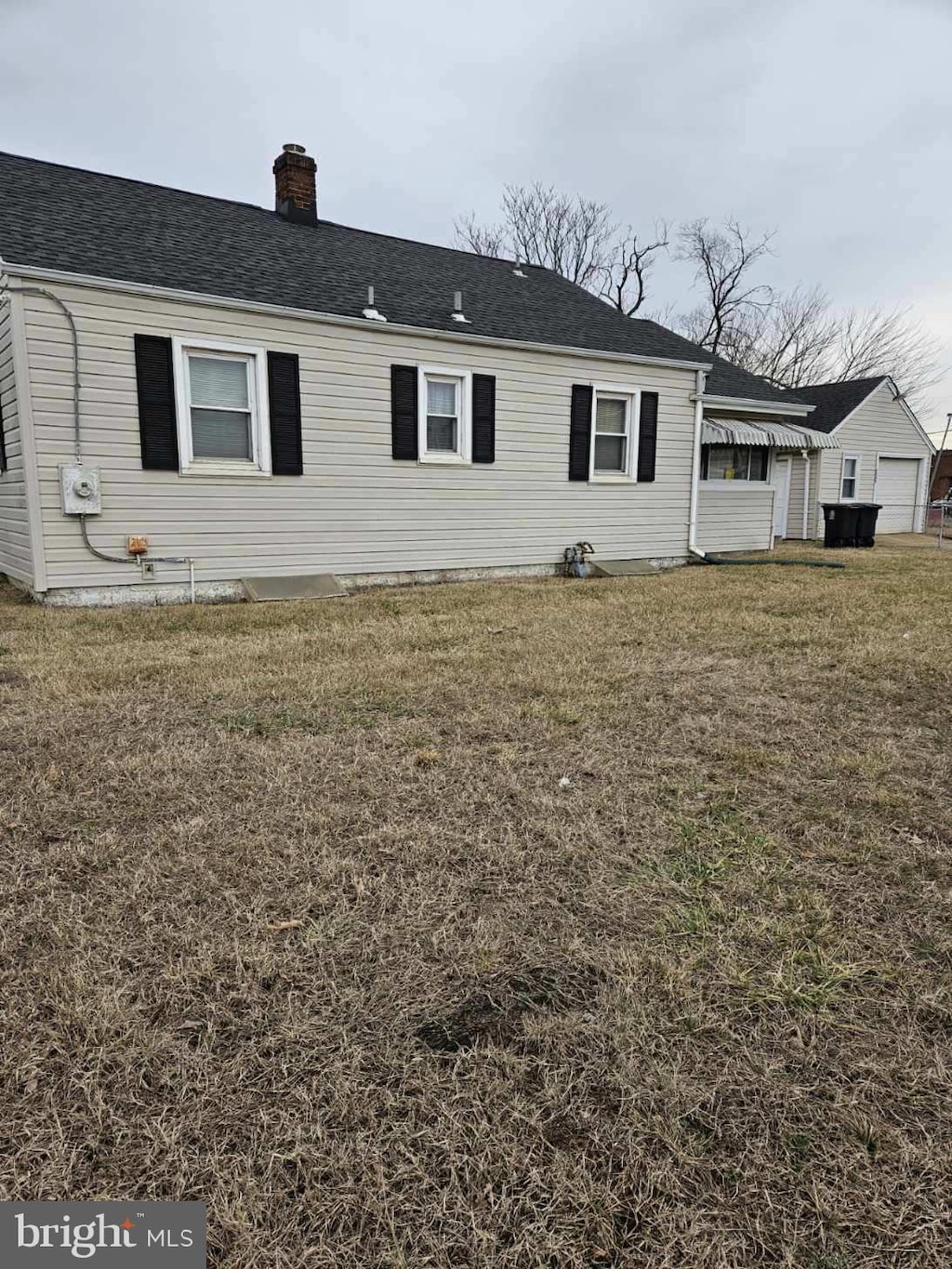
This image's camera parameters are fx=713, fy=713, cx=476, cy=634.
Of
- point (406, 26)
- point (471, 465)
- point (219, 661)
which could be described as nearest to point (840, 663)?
point (219, 661)

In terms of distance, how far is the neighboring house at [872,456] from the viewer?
58.0ft

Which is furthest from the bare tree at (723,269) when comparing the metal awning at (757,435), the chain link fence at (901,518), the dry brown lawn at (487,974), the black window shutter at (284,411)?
the dry brown lawn at (487,974)

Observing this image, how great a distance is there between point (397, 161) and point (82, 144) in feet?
33.0

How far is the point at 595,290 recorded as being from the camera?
30172mm

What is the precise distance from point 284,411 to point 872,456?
1635cm

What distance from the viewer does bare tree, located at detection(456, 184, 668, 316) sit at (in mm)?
29062

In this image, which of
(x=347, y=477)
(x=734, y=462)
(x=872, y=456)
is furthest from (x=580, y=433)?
(x=872, y=456)

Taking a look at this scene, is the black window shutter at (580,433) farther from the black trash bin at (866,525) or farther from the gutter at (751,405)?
the black trash bin at (866,525)

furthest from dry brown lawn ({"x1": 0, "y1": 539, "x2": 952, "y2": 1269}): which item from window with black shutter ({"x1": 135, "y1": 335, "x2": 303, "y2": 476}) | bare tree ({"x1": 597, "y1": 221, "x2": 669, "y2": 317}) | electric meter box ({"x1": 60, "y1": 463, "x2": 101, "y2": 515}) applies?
bare tree ({"x1": 597, "y1": 221, "x2": 669, "y2": 317})

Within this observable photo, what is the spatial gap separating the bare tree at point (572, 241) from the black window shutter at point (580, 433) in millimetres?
21870

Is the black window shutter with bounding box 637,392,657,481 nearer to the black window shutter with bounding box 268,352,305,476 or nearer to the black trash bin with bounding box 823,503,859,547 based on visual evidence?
the black window shutter with bounding box 268,352,305,476

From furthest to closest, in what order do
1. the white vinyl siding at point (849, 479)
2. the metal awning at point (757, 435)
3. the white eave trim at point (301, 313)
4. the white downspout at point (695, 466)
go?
the white vinyl siding at point (849, 479) → the metal awning at point (757, 435) → the white downspout at point (695, 466) → the white eave trim at point (301, 313)

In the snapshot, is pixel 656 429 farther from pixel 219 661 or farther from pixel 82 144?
pixel 82 144

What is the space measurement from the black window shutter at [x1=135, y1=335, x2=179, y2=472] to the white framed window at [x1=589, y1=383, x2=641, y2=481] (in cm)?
593
